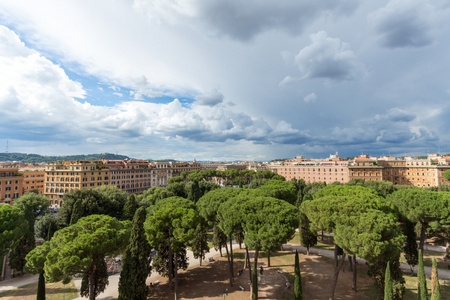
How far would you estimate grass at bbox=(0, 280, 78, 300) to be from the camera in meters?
23.0

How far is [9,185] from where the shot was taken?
56.7m

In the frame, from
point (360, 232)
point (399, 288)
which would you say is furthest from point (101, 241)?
point (399, 288)

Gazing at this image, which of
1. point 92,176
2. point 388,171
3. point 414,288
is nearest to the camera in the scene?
point 414,288

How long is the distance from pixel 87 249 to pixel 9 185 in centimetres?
5994

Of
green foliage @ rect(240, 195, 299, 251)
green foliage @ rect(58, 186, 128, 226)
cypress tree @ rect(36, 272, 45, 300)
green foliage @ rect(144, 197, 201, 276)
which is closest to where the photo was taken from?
green foliage @ rect(240, 195, 299, 251)

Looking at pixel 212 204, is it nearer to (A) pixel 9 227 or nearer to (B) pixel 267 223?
(B) pixel 267 223

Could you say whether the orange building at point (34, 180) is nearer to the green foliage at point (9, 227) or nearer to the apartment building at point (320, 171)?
the green foliage at point (9, 227)

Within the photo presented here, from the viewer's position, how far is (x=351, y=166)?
98438mm

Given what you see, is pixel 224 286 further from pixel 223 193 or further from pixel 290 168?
pixel 290 168

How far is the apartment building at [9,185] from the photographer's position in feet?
181

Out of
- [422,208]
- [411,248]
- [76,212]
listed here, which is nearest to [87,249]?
[76,212]

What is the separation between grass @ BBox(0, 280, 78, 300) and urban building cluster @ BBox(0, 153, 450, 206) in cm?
4442

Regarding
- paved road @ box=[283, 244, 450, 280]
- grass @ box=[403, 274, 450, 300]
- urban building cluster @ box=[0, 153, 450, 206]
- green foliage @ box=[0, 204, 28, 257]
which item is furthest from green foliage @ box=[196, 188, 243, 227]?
urban building cluster @ box=[0, 153, 450, 206]

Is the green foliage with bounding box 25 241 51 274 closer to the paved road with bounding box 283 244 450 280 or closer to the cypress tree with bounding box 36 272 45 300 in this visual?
the cypress tree with bounding box 36 272 45 300
